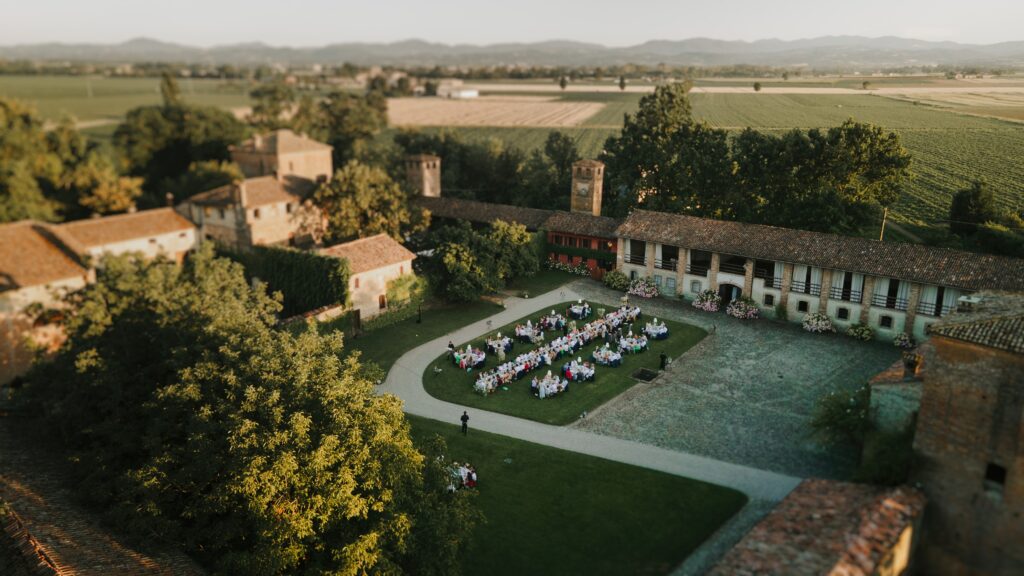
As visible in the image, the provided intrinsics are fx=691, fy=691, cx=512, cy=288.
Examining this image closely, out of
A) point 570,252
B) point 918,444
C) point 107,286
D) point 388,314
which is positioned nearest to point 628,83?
point 570,252

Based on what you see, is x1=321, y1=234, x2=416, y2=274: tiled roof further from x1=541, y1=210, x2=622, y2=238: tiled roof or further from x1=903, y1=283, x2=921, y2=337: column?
x1=903, y1=283, x2=921, y2=337: column

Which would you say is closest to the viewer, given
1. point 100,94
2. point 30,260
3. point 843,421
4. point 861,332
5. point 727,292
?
point 843,421

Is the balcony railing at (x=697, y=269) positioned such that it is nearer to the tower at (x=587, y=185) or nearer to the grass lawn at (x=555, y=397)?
the grass lawn at (x=555, y=397)

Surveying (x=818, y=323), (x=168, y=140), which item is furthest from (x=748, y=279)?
(x=168, y=140)

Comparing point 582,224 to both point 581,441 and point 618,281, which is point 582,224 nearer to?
point 618,281

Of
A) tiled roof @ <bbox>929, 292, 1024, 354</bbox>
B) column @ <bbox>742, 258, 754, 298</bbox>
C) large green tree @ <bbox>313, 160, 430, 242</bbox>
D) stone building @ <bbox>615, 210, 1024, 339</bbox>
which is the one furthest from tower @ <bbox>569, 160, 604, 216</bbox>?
tiled roof @ <bbox>929, 292, 1024, 354</bbox>

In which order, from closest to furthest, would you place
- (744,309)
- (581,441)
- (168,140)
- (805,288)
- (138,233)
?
(581,441) → (805,288) → (744,309) → (138,233) → (168,140)
